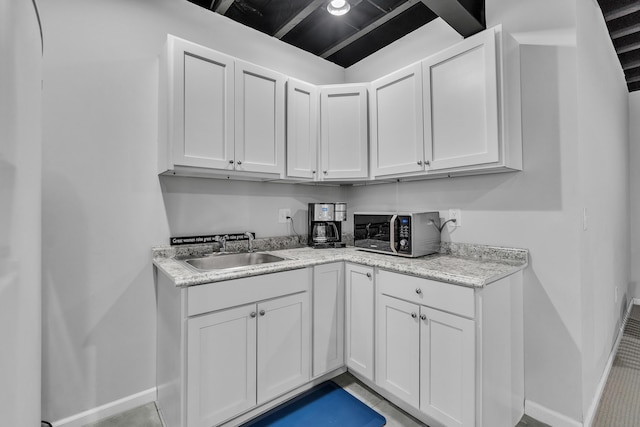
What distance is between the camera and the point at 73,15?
5.57 feet

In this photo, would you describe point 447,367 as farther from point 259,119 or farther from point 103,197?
point 103,197

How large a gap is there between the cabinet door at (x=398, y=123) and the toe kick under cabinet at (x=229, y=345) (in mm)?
1081

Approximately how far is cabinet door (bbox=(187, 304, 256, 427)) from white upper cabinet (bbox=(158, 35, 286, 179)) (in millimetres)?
948

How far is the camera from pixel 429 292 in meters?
1.59

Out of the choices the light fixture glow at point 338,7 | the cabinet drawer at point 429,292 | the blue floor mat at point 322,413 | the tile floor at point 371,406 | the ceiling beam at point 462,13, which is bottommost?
the tile floor at point 371,406


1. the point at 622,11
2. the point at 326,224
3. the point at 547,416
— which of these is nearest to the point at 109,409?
the point at 326,224

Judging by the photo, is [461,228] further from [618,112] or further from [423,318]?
[618,112]

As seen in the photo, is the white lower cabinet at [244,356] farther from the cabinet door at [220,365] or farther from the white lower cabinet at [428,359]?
the white lower cabinet at [428,359]

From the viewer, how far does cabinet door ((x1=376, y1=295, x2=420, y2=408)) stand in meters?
1.67

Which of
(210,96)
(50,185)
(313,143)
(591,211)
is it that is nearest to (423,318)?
(591,211)

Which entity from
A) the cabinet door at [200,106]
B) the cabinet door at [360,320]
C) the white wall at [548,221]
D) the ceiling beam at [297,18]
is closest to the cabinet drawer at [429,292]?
the cabinet door at [360,320]

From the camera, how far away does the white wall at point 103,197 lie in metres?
1.64

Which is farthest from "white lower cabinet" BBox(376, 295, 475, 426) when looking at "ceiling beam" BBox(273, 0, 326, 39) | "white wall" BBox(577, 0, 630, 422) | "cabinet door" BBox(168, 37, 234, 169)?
"ceiling beam" BBox(273, 0, 326, 39)

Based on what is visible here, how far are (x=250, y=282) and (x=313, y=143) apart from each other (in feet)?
4.34
